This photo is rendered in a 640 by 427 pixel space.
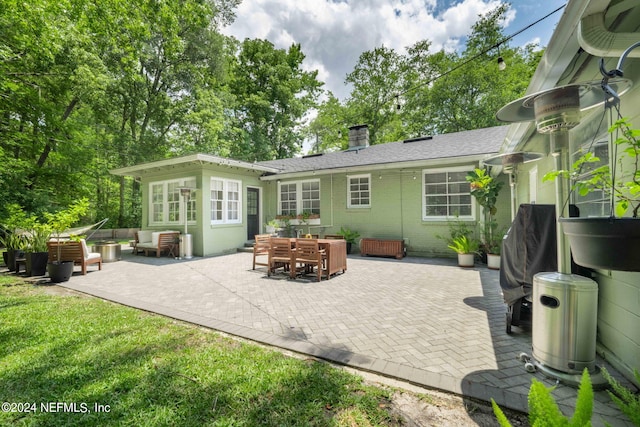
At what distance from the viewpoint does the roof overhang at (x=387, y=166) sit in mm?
8062

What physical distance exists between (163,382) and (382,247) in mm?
7584

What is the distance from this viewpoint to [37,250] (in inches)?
259

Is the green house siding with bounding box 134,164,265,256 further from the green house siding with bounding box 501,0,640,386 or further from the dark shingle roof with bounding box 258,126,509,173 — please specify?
the green house siding with bounding box 501,0,640,386

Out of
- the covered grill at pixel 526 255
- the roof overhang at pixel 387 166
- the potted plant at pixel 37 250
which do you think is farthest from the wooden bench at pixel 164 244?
the covered grill at pixel 526 255

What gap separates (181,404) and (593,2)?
364 centimetres

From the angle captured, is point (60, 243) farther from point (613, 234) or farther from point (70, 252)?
point (613, 234)

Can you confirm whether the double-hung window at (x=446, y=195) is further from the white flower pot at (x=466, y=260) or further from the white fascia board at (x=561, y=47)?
the white fascia board at (x=561, y=47)

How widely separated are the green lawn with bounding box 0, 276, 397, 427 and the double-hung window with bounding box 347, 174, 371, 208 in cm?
779

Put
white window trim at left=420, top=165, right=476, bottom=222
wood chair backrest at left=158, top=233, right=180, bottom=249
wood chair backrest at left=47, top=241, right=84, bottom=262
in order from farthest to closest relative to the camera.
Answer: wood chair backrest at left=158, top=233, right=180, bottom=249, white window trim at left=420, top=165, right=476, bottom=222, wood chair backrest at left=47, top=241, right=84, bottom=262

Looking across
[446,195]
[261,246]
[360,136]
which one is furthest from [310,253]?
[360,136]

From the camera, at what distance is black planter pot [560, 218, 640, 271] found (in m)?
1.42

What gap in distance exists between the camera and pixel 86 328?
3338 millimetres

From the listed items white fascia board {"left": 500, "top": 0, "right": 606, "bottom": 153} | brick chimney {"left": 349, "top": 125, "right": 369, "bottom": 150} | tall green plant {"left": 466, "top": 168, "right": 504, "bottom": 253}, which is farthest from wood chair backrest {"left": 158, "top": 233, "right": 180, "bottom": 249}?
white fascia board {"left": 500, "top": 0, "right": 606, "bottom": 153}

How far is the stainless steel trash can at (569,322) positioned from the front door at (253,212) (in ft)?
34.7
